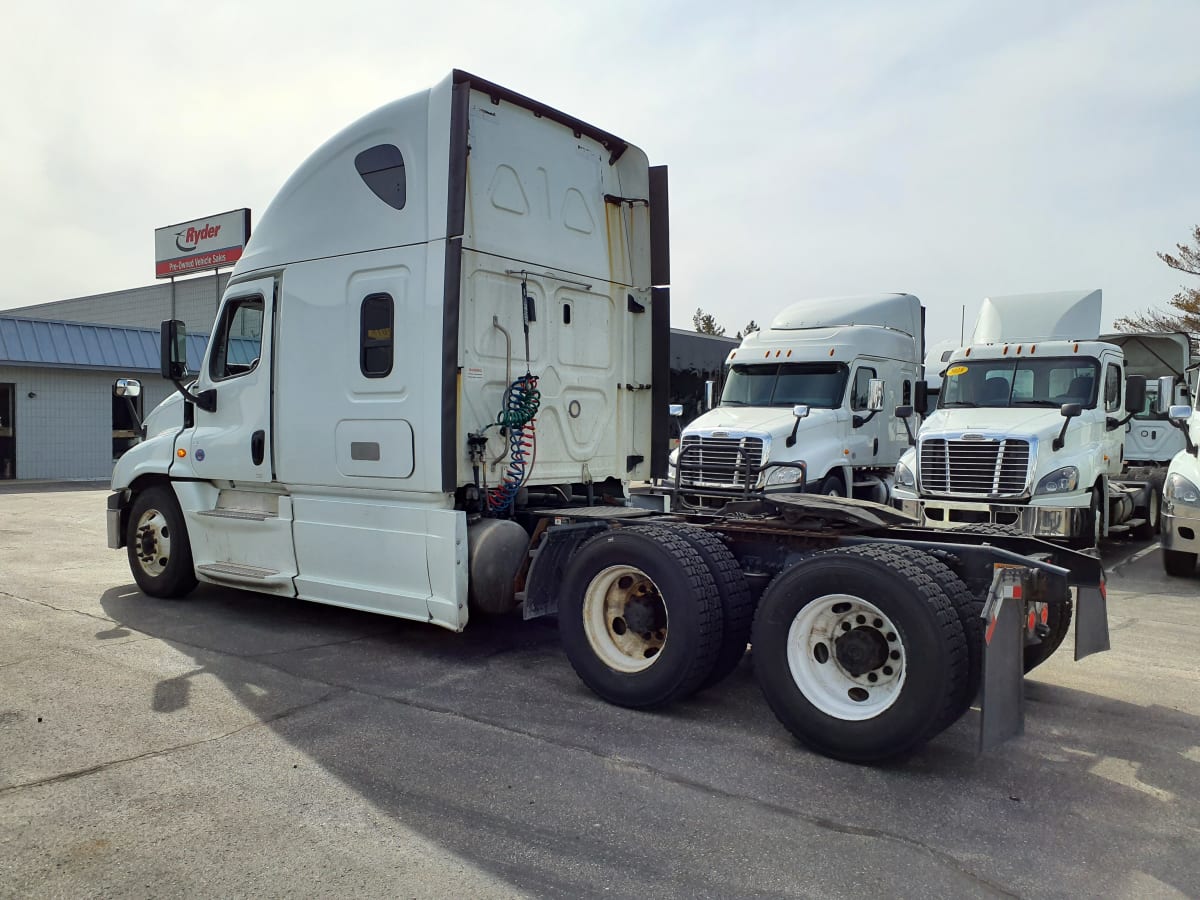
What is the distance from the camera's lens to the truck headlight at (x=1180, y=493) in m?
9.27

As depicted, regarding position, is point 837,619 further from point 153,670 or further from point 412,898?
point 153,670

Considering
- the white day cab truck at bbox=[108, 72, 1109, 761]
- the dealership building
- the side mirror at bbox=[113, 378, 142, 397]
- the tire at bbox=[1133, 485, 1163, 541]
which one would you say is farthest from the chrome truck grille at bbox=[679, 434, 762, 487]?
the dealership building

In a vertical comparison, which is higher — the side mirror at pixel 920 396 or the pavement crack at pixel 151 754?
the side mirror at pixel 920 396

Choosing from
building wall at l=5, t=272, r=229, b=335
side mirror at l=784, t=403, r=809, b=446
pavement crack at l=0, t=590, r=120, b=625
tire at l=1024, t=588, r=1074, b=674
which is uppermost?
building wall at l=5, t=272, r=229, b=335

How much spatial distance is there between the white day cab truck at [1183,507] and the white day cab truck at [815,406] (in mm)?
3191

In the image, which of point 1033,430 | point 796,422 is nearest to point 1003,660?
point 1033,430

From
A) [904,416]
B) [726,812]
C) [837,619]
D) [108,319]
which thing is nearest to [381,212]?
[837,619]

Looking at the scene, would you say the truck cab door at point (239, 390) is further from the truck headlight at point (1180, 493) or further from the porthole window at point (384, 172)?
the truck headlight at point (1180, 493)

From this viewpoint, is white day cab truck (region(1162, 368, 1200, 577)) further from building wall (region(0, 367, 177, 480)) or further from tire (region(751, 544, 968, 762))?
building wall (region(0, 367, 177, 480))

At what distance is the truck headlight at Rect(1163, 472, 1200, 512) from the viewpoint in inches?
365

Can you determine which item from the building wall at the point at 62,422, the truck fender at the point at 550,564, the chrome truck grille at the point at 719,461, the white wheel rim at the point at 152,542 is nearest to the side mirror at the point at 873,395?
the chrome truck grille at the point at 719,461

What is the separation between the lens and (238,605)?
774 centimetres

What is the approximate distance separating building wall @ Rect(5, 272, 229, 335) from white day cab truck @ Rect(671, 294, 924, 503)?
23.9 metres

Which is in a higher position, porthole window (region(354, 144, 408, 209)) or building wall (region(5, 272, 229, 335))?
building wall (region(5, 272, 229, 335))
